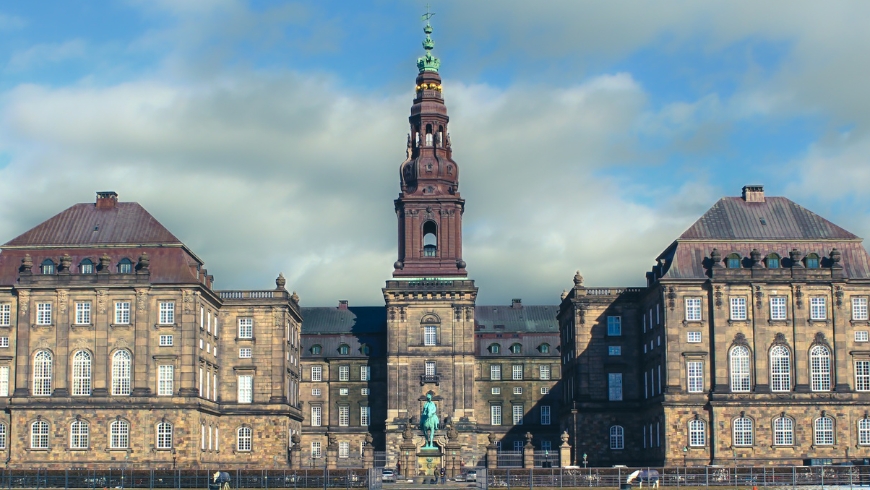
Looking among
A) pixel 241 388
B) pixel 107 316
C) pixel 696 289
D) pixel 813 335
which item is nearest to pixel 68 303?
pixel 107 316

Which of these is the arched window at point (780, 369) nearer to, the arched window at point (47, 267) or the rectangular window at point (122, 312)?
the rectangular window at point (122, 312)

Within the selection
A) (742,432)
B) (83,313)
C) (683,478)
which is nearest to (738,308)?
(742,432)

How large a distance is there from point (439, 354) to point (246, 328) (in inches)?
712

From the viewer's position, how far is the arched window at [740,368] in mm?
100500

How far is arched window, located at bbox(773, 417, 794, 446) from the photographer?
324ft

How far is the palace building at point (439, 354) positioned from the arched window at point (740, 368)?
17 centimetres

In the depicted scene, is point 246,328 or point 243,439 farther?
point 246,328

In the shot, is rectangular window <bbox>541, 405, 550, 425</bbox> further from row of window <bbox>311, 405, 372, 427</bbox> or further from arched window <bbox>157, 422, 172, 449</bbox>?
arched window <bbox>157, 422, 172, 449</bbox>

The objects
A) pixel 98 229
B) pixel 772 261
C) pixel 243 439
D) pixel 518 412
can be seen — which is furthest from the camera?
pixel 518 412

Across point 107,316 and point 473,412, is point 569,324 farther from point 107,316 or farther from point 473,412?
point 107,316

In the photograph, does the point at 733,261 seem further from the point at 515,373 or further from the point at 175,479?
the point at 175,479

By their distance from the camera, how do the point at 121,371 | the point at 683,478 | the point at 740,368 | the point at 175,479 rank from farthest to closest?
the point at 121,371, the point at 740,368, the point at 175,479, the point at 683,478

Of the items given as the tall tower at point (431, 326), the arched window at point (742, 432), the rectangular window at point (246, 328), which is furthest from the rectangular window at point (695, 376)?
the rectangular window at point (246, 328)

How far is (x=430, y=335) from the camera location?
124 metres
